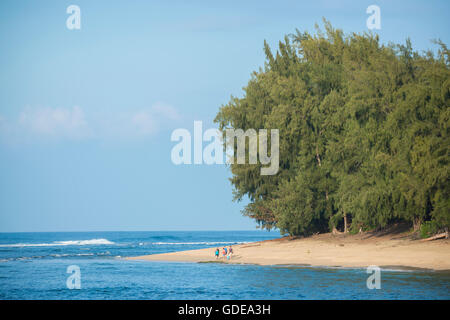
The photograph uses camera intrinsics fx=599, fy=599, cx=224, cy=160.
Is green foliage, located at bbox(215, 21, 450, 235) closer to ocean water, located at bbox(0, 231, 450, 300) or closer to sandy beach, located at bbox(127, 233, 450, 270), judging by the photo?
sandy beach, located at bbox(127, 233, 450, 270)

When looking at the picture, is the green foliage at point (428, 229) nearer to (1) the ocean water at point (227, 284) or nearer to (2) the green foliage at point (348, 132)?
(2) the green foliage at point (348, 132)

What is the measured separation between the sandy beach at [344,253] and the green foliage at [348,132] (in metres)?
1.61

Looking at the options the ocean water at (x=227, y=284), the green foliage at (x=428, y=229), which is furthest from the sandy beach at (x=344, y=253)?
the ocean water at (x=227, y=284)

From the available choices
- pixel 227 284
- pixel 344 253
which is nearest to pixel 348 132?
pixel 344 253

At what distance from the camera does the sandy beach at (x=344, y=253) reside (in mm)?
39750

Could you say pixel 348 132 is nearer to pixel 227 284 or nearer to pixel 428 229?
pixel 428 229

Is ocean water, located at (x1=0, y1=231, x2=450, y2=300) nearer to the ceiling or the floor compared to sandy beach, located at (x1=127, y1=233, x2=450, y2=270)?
nearer to the floor

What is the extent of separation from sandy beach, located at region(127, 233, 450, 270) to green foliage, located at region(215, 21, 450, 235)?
161 cm

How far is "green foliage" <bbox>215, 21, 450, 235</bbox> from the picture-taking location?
1624 inches

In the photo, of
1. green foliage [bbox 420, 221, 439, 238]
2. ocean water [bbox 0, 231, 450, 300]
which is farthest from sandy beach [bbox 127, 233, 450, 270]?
ocean water [bbox 0, 231, 450, 300]

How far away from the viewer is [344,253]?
4538cm

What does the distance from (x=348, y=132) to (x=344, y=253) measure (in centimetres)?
1011

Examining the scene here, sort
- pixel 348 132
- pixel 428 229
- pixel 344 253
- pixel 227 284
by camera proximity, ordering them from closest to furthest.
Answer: pixel 227 284
pixel 428 229
pixel 344 253
pixel 348 132
